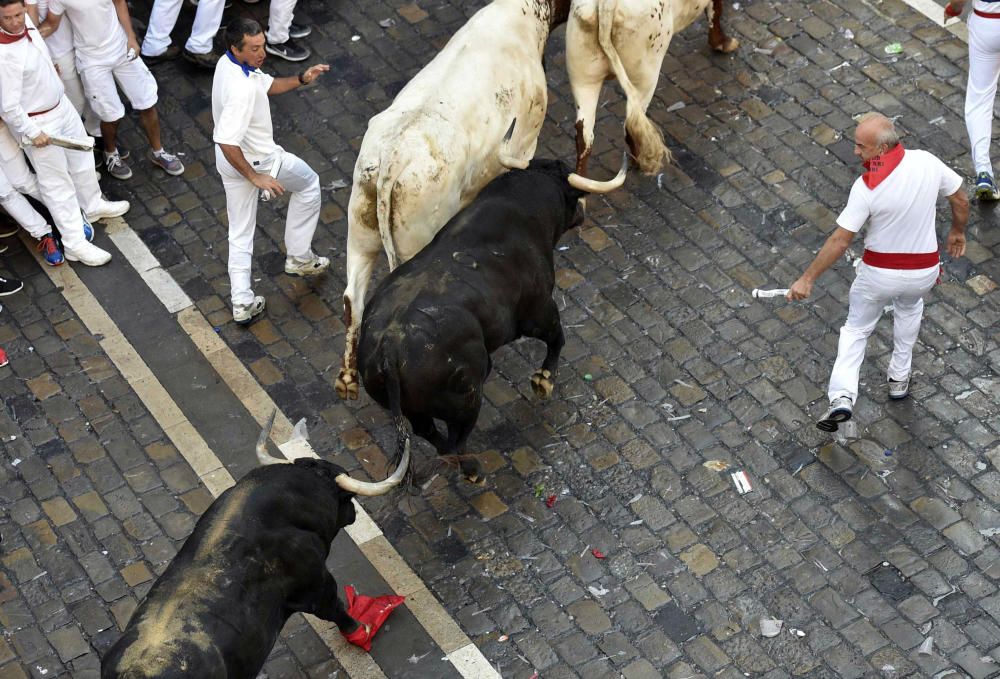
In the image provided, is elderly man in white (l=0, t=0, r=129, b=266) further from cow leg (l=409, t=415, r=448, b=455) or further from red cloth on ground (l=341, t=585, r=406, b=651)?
red cloth on ground (l=341, t=585, r=406, b=651)

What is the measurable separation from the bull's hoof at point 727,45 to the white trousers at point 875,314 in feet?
11.9

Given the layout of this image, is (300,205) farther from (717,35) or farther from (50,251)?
(717,35)

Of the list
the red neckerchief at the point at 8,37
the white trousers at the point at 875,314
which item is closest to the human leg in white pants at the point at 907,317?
the white trousers at the point at 875,314

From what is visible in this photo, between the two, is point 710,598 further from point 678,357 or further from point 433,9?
point 433,9

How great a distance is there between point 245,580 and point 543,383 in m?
2.83

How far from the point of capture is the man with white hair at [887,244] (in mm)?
7633

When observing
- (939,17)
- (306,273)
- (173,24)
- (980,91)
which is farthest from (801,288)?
(173,24)

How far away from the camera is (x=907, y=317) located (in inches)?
324

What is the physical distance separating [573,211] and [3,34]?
13.0ft

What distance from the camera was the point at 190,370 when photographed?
30.0 feet

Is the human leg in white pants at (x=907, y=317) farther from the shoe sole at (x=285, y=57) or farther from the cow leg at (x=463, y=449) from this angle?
the shoe sole at (x=285, y=57)

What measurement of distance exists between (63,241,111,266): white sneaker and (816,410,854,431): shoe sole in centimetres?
533

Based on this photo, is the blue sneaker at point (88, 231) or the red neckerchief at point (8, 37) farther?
the blue sneaker at point (88, 231)

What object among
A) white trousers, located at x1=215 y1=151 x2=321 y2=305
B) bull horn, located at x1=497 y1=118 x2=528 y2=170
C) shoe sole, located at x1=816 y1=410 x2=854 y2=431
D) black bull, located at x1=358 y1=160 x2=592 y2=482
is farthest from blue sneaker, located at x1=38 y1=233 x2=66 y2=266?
shoe sole, located at x1=816 y1=410 x2=854 y2=431
